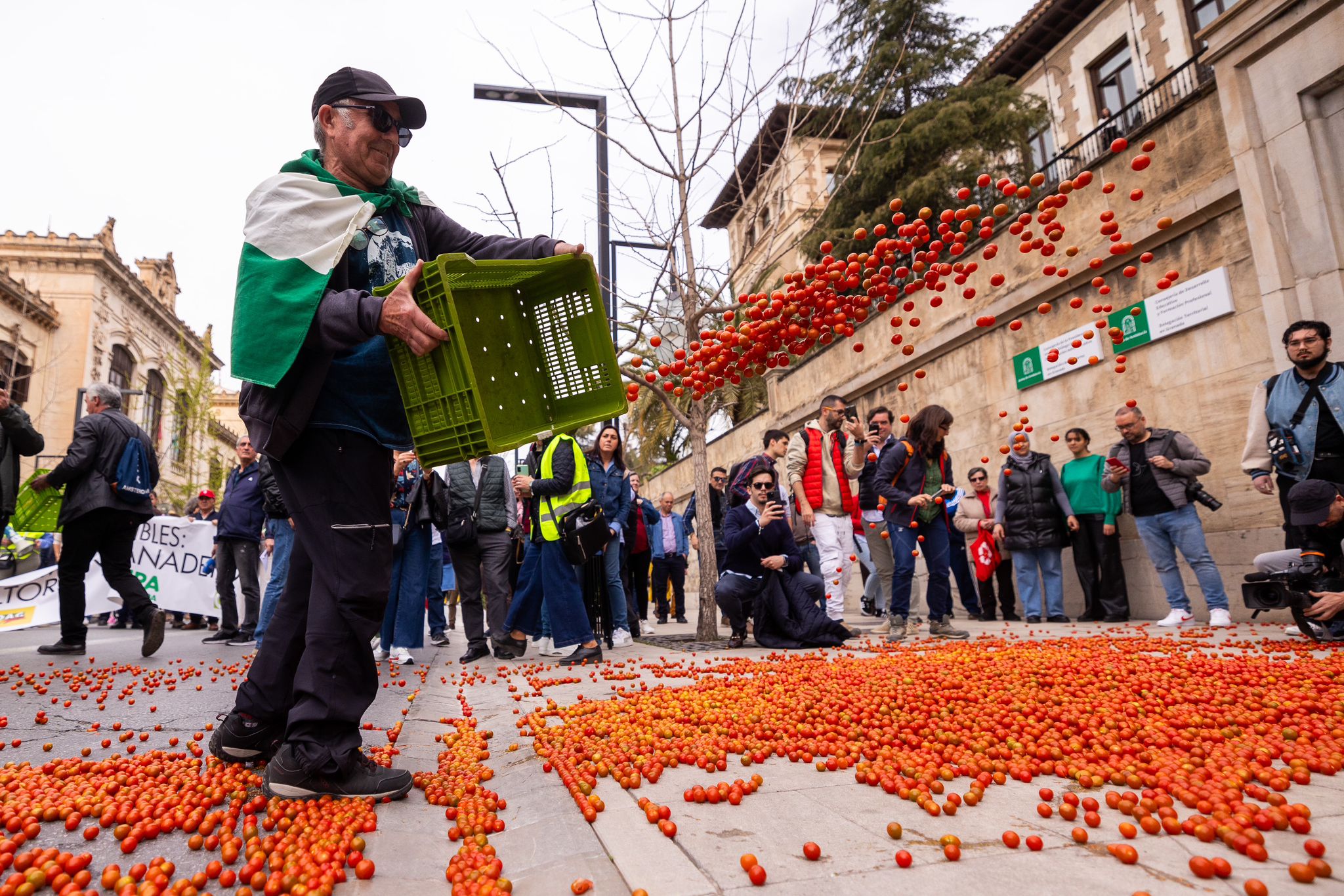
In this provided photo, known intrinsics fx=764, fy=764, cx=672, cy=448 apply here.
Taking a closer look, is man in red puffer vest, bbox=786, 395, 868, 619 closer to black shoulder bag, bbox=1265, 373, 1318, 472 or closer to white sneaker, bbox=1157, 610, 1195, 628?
white sneaker, bbox=1157, 610, 1195, 628

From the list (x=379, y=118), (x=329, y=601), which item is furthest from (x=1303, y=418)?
(x=329, y=601)

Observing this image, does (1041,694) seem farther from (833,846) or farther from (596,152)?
(596,152)

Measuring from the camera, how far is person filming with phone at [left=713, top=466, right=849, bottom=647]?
23.0ft

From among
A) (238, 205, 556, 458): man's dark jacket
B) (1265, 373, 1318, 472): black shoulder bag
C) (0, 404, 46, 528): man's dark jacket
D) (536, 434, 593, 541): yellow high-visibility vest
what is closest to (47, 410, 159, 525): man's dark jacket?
(0, 404, 46, 528): man's dark jacket

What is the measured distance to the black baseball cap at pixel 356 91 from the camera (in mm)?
2760

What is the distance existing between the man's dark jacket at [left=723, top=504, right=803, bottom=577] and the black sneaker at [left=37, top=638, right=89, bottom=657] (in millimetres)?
5746

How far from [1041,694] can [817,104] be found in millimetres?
6803

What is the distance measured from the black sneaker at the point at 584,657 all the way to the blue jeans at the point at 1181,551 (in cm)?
562

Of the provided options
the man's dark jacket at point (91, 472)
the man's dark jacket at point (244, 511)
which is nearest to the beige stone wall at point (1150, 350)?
the man's dark jacket at point (244, 511)

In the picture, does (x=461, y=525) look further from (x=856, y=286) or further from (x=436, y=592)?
(x=856, y=286)

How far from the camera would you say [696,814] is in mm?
2357

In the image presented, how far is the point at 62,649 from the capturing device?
6500mm

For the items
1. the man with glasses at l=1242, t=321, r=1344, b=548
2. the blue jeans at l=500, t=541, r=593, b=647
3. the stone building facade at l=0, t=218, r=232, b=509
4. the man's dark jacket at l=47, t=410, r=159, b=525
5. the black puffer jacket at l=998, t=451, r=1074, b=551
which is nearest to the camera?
the man with glasses at l=1242, t=321, r=1344, b=548

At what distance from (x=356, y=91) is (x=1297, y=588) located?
6.48 meters
